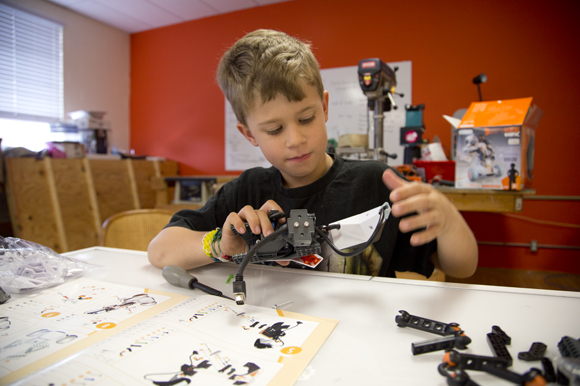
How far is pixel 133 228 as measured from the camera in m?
1.39

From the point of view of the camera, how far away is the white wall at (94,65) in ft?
10.2

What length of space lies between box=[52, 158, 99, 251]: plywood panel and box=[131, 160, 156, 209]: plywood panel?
47cm

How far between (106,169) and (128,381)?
3042 mm

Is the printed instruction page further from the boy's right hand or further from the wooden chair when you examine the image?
the wooden chair

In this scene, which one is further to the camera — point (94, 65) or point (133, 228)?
point (94, 65)

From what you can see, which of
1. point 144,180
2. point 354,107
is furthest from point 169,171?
point 354,107

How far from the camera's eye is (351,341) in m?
0.42

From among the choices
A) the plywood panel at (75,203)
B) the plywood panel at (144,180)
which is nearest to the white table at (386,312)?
the plywood panel at (75,203)

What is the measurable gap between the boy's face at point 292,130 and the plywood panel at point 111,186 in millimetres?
2607

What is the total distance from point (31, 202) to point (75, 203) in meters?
0.31

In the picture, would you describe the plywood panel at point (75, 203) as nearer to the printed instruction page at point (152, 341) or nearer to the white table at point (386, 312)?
the white table at point (386, 312)

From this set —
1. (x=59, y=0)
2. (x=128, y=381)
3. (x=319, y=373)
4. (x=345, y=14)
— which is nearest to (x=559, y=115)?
(x=345, y=14)

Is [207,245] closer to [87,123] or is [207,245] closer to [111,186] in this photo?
[111,186]

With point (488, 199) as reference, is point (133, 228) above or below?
below
